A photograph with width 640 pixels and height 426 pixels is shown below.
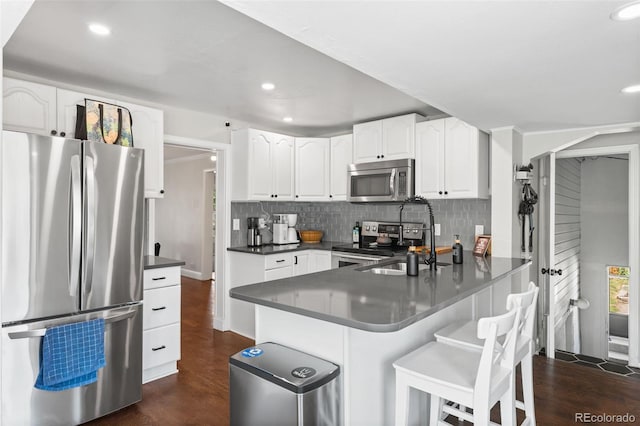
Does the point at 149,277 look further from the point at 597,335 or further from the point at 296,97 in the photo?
the point at 597,335

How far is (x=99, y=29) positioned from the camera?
89.4 inches

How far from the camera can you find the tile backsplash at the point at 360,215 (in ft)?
13.0

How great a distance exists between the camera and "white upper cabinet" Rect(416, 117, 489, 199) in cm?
357

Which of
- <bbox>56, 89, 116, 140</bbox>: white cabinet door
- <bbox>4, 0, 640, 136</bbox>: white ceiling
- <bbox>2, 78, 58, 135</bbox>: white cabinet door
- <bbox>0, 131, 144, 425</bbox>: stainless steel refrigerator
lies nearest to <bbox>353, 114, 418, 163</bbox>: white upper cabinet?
<bbox>4, 0, 640, 136</bbox>: white ceiling

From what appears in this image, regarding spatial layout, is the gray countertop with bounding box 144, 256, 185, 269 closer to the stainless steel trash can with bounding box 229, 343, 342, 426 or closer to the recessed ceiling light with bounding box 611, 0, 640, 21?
the stainless steel trash can with bounding box 229, 343, 342, 426

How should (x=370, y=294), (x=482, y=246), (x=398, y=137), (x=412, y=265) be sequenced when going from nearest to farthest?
(x=370, y=294) → (x=412, y=265) → (x=482, y=246) → (x=398, y=137)

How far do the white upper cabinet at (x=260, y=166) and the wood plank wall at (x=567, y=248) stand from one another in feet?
10.1

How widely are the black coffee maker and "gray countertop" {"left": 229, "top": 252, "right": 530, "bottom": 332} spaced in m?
2.09

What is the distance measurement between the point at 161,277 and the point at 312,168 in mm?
2305

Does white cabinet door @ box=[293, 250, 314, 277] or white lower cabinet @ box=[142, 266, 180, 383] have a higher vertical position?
white cabinet door @ box=[293, 250, 314, 277]

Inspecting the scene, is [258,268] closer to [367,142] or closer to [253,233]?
[253,233]

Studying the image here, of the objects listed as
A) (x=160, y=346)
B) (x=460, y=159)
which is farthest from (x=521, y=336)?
(x=160, y=346)
